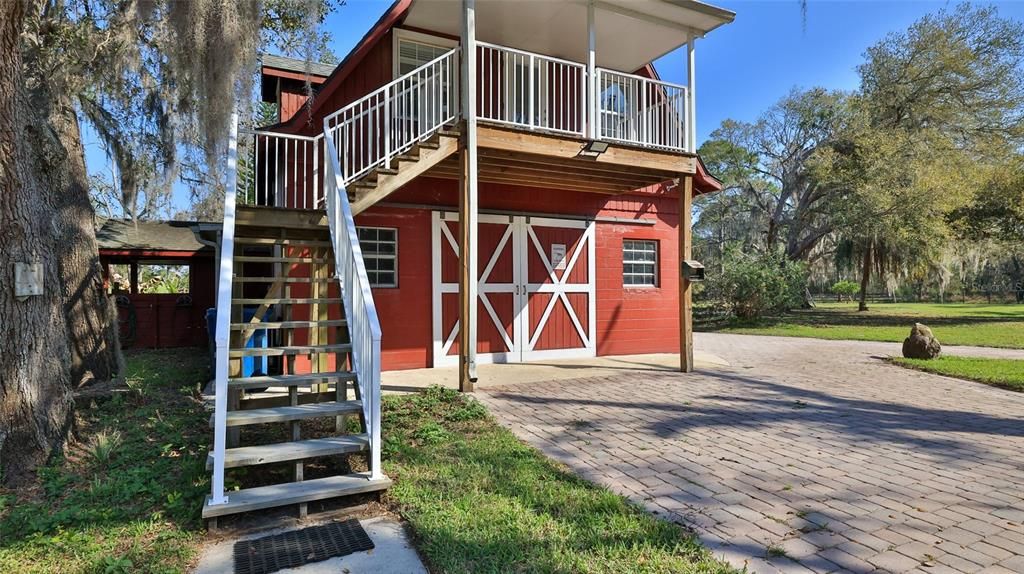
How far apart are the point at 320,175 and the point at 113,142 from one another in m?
4.43

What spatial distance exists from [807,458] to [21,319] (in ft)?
19.4

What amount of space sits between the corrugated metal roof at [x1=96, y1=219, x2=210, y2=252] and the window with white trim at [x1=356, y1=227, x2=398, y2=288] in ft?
17.5

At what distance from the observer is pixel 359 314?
3.84m

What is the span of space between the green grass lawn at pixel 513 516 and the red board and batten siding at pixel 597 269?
332 cm

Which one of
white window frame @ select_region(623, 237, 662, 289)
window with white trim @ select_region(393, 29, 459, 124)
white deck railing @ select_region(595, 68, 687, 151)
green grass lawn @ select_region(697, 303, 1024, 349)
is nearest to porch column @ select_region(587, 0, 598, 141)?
white deck railing @ select_region(595, 68, 687, 151)

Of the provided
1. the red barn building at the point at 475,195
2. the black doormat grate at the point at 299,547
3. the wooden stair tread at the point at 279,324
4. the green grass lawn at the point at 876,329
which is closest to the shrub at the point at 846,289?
the green grass lawn at the point at 876,329

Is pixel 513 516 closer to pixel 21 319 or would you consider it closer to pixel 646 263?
pixel 21 319

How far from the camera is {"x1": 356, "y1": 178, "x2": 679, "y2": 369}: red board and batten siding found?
7.52 metres

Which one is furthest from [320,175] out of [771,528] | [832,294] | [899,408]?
[832,294]

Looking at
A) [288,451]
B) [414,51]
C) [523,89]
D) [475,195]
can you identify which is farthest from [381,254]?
[288,451]

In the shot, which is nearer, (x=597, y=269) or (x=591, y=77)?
(x=591, y=77)

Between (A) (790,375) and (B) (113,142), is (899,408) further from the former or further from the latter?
(B) (113,142)

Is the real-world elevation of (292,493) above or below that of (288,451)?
below

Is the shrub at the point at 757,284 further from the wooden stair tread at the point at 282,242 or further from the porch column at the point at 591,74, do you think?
the wooden stair tread at the point at 282,242
